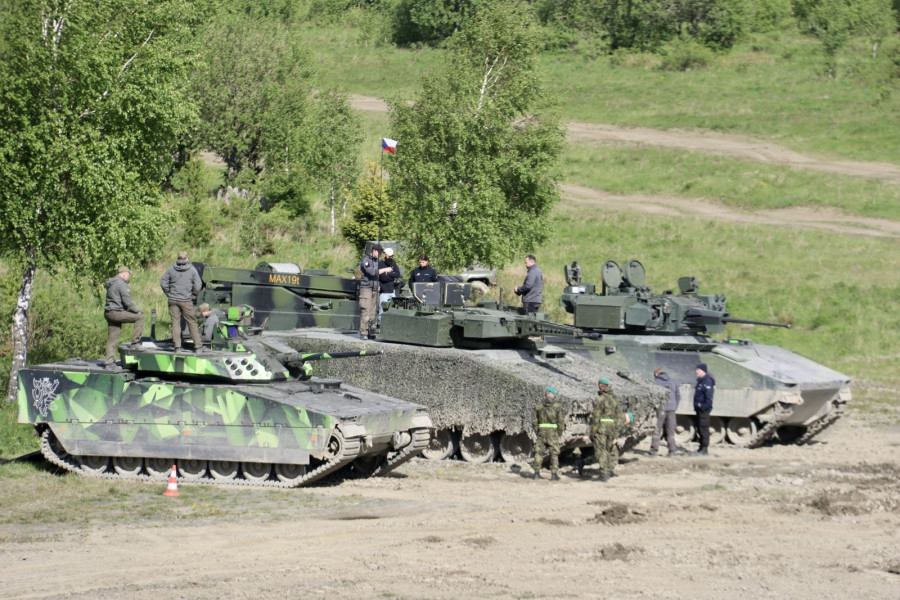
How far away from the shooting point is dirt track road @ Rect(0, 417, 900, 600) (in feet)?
35.2

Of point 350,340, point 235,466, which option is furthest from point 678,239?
point 235,466

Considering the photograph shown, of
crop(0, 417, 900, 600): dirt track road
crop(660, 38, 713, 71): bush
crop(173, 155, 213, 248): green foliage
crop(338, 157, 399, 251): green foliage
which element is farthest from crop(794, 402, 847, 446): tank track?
crop(660, 38, 713, 71): bush

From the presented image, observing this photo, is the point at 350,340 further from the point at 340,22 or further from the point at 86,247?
the point at 340,22

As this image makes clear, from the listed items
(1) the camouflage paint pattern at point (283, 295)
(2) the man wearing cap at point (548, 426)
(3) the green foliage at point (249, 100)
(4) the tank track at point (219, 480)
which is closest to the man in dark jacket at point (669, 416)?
(2) the man wearing cap at point (548, 426)

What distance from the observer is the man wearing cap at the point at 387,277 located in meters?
21.0

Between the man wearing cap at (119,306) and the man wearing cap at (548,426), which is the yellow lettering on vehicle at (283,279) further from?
the man wearing cap at (548,426)

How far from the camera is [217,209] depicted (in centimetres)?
3506

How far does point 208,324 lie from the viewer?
17.2 meters

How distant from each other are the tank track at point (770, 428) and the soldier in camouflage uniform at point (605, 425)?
13.4 ft

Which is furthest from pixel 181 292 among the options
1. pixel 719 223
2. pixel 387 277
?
pixel 719 223

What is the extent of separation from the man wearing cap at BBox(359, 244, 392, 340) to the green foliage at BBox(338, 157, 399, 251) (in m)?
11.6

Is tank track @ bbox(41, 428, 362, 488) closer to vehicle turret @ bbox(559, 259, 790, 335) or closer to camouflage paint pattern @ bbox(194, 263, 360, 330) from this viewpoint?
camouflage paint pattern @ bbox(194, 263, 360, 330)

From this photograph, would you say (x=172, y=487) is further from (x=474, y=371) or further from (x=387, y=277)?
(x=387, y=277)

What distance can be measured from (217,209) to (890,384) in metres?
19.0
